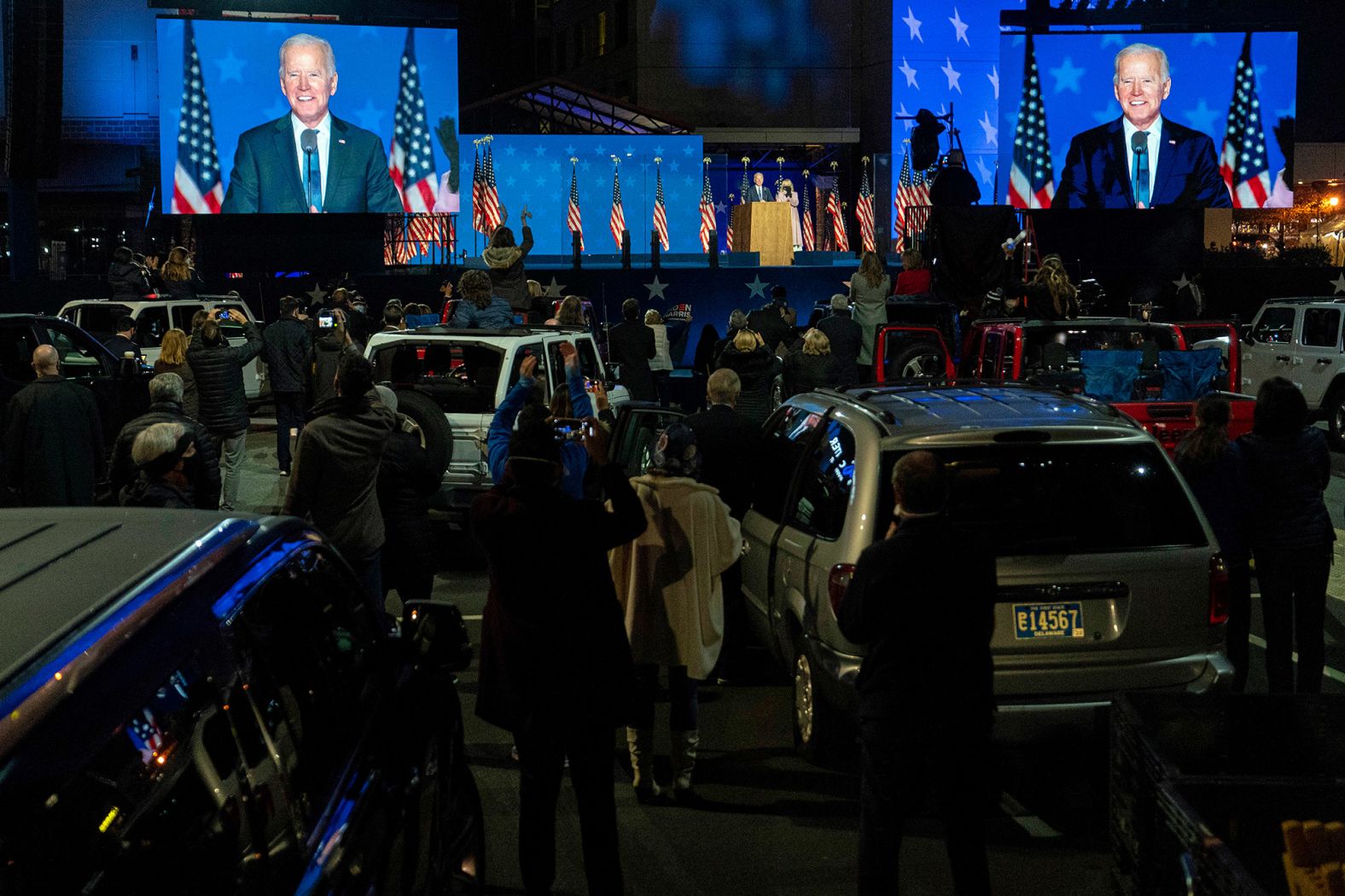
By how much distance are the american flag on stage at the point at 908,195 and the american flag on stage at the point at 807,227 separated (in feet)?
9.88

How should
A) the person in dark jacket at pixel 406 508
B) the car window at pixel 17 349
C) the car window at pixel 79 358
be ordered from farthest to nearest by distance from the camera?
1. the car window at pixel 79 358
2. the car window at pixel 17 349
3. the person in dark jacket at pixel 406 508

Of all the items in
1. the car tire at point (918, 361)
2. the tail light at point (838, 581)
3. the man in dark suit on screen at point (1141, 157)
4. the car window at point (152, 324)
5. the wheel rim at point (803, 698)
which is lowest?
the wheel rim at point (803, 698)

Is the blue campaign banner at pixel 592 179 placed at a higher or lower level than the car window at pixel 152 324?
higher

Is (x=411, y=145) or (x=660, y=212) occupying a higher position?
(x=411, y=145)

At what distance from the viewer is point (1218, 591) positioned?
6242 mm

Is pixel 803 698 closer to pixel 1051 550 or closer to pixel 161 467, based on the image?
pixel 1051 550

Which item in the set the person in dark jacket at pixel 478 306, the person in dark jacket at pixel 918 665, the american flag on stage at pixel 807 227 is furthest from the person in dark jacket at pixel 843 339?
the american flag on stage at pixel 807 227

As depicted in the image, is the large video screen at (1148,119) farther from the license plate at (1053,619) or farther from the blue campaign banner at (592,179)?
the license plate at (1053,619)

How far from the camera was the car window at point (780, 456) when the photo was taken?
7.64 metres

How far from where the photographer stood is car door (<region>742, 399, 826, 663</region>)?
23.7 feet

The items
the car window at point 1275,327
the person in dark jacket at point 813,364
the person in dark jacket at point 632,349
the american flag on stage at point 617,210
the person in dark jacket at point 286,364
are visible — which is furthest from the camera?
the american flag on stage at point 617,210

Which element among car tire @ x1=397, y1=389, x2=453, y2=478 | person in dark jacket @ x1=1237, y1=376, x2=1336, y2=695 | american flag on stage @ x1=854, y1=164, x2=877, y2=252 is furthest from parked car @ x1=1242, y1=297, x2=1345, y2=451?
american flag on stage @ x1=854, y1=164, x2=877, y2=252

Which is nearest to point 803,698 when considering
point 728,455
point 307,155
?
point 728,455

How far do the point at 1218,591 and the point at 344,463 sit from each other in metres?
4.06
